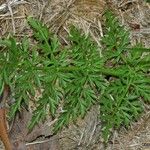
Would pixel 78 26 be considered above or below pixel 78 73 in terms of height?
above

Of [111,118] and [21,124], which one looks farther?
[21,124]

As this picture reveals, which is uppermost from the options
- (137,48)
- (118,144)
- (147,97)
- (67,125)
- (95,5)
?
Result: (95,5)

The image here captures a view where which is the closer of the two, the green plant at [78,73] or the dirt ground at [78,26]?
the green plant at [78,73]

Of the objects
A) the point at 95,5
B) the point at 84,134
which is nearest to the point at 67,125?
the point at 84,134

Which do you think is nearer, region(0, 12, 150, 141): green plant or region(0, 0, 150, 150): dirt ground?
region(0, 12, 150, 141): green plant

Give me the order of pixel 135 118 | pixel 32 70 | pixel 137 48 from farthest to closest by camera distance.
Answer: pixel 135 118
pixel 137 48
pixel 32 70

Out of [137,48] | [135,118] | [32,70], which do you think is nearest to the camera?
[32,70]

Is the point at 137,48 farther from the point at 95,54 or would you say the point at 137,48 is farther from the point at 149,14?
the point at 149,14

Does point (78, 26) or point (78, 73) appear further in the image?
point (78, 26)
